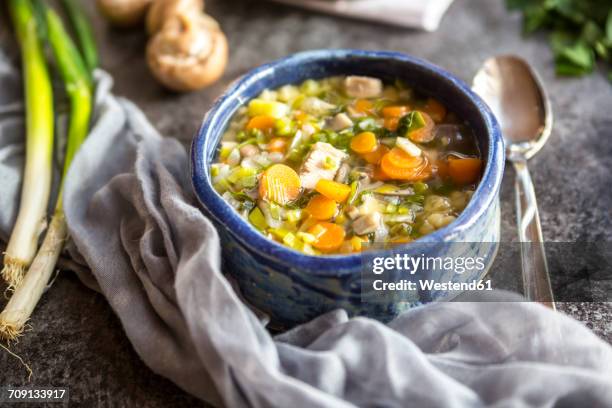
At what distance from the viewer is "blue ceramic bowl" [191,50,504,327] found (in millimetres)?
1939

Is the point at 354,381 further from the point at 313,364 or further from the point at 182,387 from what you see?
the point at 182,387

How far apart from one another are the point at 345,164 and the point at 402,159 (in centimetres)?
20

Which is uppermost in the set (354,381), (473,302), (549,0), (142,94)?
(549,0)

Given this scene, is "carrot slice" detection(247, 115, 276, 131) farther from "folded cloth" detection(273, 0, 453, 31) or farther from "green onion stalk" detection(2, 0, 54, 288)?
"folded cloth" detection(273, 0, 453, 31)

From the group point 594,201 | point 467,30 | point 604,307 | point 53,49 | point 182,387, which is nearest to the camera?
point 182,387

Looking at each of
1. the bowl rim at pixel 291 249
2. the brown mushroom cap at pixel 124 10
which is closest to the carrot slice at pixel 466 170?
the bowl rim at pixel 291 249

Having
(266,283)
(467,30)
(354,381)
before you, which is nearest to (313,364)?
(354,381)

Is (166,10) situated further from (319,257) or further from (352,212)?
(319,257)

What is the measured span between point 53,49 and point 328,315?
1961mm

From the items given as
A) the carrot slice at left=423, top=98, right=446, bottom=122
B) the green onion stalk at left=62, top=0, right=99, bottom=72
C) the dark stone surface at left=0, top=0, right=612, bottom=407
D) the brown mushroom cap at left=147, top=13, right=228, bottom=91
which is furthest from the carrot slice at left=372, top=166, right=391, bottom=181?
the green onion stalk at left=62, top=0, right=99, bottom=72

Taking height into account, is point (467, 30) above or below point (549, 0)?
below

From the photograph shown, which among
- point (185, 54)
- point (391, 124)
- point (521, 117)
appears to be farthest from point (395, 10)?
point (391, 124)

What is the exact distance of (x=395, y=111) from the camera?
252cm

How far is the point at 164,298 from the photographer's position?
2.14 metres
